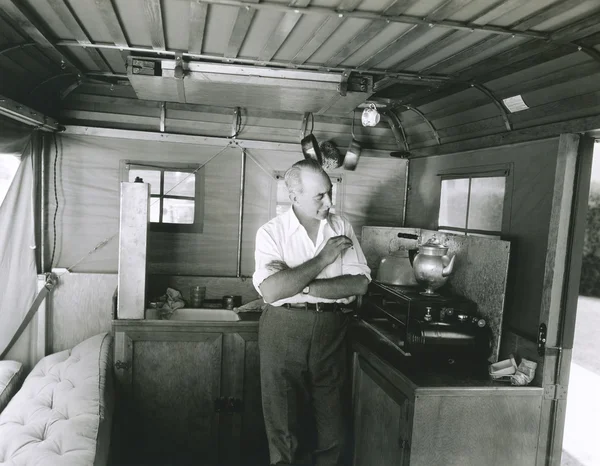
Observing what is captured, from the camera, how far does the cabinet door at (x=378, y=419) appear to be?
2865mm

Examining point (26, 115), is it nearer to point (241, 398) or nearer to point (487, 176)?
point (241, 398)

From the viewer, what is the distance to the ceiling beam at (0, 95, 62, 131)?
3316 millimetres

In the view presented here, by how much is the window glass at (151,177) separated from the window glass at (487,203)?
2.98 metres

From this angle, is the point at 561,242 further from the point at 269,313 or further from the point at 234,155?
the point at 234,155

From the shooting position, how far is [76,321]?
4734 mm

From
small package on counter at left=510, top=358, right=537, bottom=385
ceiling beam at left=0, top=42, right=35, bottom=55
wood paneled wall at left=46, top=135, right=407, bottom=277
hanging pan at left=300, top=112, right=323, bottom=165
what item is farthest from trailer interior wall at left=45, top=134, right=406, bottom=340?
small package on counter at left=510, top=358, right=537, bottom=385

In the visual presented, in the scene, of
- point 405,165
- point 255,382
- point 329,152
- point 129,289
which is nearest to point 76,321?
point 129,289

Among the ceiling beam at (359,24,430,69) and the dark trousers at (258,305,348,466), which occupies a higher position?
the ceiling beam at (359,24,430,69)

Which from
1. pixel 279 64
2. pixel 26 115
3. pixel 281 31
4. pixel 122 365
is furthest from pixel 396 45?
pixel 122 365

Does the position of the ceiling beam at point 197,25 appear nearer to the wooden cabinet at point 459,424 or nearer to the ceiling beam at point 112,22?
the ceiling beam at point 112,22

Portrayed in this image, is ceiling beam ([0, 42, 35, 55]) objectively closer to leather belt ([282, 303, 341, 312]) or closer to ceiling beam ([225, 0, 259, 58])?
ceiling beam ([225, 0, 259, 58])

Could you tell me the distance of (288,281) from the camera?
112 inches

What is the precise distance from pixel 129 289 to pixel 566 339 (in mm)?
3171

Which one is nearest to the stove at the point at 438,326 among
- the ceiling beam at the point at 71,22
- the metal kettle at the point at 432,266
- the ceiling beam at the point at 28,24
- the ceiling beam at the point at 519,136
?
the metal kettle at the point at 432,266
